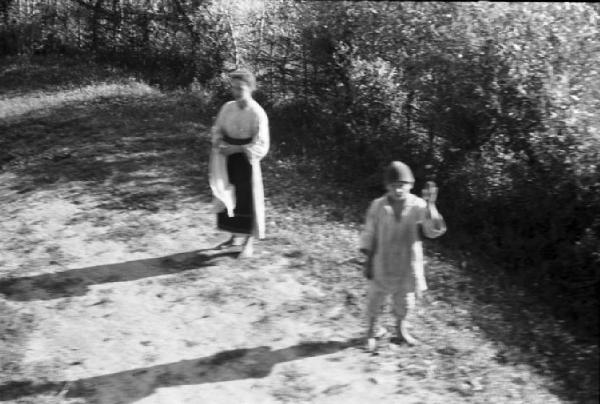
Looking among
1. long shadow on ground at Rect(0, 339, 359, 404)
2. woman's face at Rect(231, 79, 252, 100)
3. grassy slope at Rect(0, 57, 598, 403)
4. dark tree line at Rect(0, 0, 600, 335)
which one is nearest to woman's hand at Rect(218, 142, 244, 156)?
woman's face at Rect(231, 79, 252, 100)

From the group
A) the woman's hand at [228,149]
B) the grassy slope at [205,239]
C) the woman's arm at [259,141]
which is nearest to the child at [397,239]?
the grassy slope at [205,239]

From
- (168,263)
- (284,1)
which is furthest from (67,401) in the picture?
(284,1)

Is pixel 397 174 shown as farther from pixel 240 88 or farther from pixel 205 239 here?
pixel 205 239

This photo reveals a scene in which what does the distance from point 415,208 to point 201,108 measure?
835cm

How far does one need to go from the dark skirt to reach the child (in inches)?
79.5

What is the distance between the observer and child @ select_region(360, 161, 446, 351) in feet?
21.0

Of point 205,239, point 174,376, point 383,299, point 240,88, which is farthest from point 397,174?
point 205,239

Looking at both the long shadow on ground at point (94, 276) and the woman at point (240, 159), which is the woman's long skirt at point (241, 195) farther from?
the long shadow on ground at point (94, 276)

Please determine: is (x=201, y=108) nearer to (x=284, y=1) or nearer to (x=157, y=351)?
(x=284, y=1)

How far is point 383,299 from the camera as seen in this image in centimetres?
685

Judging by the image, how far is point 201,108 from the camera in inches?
560

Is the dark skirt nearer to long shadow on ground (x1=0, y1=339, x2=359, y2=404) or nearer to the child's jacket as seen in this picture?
long shadow on ground (x1=0, y1=339, x2=359, y2=404)

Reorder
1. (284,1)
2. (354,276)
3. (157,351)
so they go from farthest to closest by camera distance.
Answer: (284,1), (354,276), (157,351)

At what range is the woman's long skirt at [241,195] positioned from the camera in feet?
27.3
